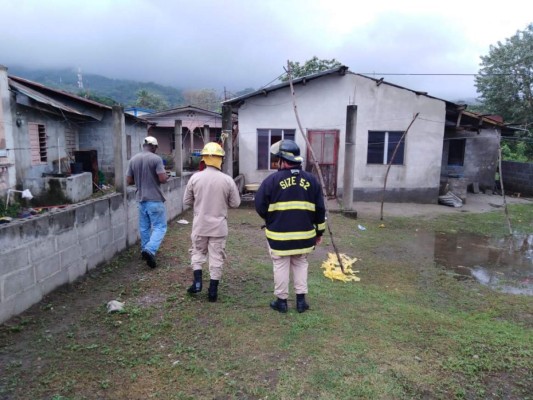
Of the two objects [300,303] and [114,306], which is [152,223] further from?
[300,303]

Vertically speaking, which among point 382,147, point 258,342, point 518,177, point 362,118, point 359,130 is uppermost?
point 362,118

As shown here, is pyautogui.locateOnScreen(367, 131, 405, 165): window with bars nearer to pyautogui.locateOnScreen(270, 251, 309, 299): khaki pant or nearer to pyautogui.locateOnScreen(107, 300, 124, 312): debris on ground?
pyautogui.locateOnScreen(270, 251, 309, 299): khaki pant

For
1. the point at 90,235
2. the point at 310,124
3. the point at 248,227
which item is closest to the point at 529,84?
the point at 310,124

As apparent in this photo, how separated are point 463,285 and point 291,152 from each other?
3648mm

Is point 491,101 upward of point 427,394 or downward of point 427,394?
upward

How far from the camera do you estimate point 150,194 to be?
5.27m

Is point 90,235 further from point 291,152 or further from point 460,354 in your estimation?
point 460,354

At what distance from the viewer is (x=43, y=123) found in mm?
12578

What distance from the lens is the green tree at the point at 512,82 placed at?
19734 millimetres

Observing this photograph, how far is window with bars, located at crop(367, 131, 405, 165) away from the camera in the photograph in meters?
13.5

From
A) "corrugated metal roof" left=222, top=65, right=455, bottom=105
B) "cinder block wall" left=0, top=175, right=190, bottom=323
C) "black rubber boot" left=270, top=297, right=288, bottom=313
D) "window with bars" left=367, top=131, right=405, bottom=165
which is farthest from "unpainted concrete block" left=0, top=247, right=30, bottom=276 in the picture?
"window with bars" left=367, top=131, right=405, bottom=165

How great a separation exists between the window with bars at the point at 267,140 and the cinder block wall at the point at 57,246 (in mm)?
7924

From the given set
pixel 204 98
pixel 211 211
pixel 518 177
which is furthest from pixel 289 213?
pixel 204 98

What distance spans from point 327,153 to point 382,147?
76.8 inches
